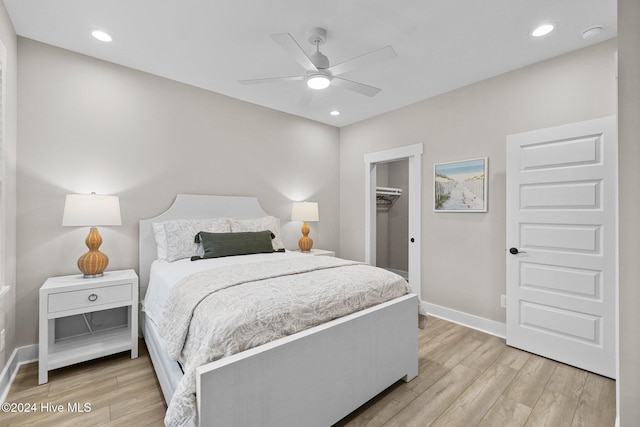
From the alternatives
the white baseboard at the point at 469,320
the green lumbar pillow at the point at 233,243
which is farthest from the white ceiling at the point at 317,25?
the white baseboard at the point at 469,320

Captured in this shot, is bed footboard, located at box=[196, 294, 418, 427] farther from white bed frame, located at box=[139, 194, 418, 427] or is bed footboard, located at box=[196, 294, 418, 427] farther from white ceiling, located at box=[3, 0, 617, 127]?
white ceiling, located at box=[3, 0, 617, 127]

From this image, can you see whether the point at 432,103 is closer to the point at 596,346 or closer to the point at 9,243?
the point at 596,346

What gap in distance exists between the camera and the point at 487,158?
3.02 metres

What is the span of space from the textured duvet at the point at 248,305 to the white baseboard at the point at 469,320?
4.79 feet

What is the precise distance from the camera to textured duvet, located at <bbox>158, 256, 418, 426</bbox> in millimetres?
1319

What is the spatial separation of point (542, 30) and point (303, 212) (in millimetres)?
2940

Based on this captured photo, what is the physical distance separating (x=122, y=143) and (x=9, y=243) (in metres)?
1.18

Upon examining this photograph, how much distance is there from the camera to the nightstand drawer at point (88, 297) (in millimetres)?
2150

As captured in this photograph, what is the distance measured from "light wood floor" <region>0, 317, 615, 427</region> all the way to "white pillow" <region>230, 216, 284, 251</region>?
1.43 m

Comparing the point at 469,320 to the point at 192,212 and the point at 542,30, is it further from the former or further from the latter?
the point at 192,212

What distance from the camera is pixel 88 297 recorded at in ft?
7.41

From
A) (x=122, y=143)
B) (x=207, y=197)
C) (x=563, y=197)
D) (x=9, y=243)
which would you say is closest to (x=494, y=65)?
(x=563, y=197)

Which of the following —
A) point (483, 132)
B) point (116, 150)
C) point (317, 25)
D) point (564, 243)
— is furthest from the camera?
point (483, 132)

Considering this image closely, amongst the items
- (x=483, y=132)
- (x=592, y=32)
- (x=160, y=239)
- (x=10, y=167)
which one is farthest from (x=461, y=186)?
(x=10, y=167)
